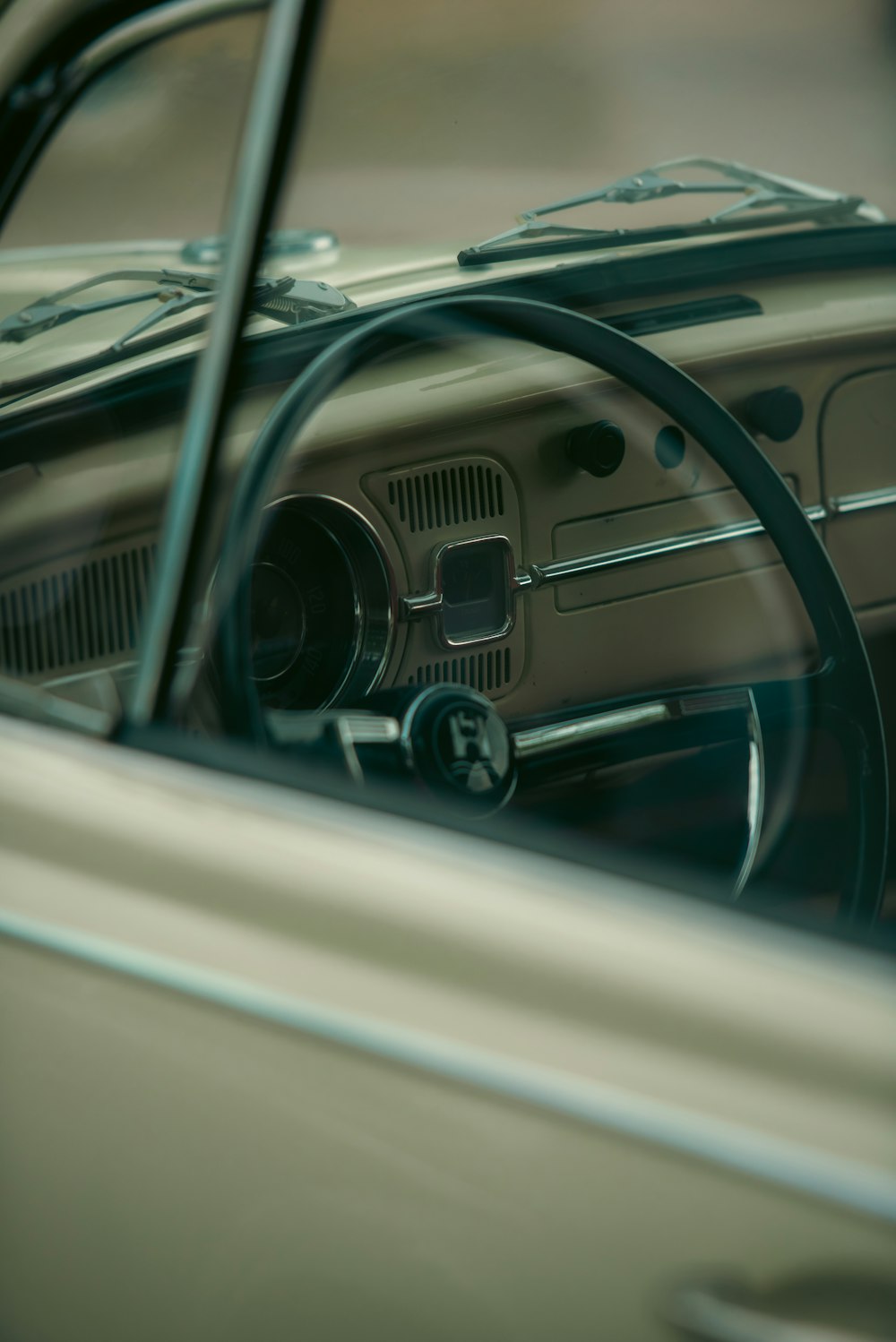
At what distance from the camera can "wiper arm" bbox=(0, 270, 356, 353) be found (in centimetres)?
147

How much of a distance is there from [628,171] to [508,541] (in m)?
0.51

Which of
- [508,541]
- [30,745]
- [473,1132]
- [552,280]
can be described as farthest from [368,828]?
[552,280]

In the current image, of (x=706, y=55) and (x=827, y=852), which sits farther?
(x=706, y=55)

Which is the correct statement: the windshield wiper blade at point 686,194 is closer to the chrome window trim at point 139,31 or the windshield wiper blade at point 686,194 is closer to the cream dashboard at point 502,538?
the cream dashboard at point 502,538

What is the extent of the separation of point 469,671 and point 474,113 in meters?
0.67

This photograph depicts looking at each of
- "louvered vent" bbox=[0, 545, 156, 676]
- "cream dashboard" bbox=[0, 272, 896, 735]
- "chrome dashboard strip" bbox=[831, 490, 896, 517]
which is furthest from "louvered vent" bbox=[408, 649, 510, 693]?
"chrome dashboard strip" bbox=[831, 490, 896, 517]

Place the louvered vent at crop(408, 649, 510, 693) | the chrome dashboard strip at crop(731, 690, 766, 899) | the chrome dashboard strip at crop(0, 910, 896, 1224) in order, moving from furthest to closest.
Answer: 1. the louvered vent at crop(408, 649, 510, 693)
2. the chrome dashboard strip at crop(731, 690, 766, 899)
3. the chrome dashboard strip at crop(0, 910, 896, 1224)

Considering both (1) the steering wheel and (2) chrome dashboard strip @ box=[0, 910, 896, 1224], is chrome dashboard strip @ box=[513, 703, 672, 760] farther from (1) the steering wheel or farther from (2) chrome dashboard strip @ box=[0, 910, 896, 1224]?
(2) chrome dashboard strip @ box=[0, 910, 896, 1224]

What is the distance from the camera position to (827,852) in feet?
4.59

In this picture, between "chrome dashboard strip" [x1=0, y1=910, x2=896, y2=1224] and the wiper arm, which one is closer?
"chrome dashboard strip" [x1=0, y1=910, x2=896, y2=1224]

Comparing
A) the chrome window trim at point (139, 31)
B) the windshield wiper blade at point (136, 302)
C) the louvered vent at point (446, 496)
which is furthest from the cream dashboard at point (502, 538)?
the chrome window trim at point (139, 31)

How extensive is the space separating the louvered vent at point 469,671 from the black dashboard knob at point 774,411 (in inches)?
25.1

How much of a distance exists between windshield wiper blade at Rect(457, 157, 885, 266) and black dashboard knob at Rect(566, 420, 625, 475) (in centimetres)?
25

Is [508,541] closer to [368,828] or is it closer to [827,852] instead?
[827,852]
